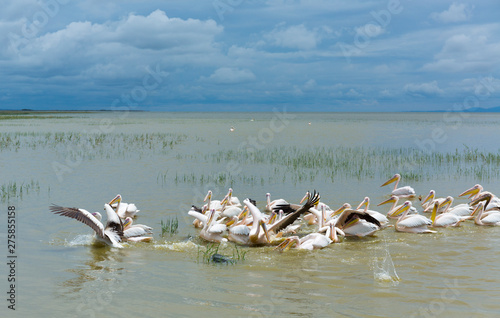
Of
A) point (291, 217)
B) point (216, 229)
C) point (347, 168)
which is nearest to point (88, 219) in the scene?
point (216, 229)

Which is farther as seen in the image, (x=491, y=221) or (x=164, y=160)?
(x=164, y=160)

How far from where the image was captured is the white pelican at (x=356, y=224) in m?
8.18

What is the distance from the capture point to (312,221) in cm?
952

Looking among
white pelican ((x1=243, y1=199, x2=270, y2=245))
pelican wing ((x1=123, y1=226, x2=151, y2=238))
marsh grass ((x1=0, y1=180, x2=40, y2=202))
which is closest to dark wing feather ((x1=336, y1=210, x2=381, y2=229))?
white pelican ((x1=243, y1=199, x2=270, y2=245))

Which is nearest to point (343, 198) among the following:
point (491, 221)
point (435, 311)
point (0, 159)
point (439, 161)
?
point (491, 221)

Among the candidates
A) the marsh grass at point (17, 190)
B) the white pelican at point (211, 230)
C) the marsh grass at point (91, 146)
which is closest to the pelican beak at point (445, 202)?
the white pelican at point (211, 230)

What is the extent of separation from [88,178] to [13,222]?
5.34m

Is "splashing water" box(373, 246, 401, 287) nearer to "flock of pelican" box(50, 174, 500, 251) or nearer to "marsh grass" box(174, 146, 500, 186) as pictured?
"flock of pelican" box(50, 174, 500, 251)

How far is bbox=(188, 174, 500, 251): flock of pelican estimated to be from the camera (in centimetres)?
773

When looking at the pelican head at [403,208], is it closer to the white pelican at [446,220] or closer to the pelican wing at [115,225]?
the white pelican at [446,220]

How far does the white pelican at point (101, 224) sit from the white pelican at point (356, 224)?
11.8ft

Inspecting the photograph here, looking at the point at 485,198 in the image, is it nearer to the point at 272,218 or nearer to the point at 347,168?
the point at 272,218

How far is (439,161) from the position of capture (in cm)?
1845

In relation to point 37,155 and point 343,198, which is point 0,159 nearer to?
point 37,155
